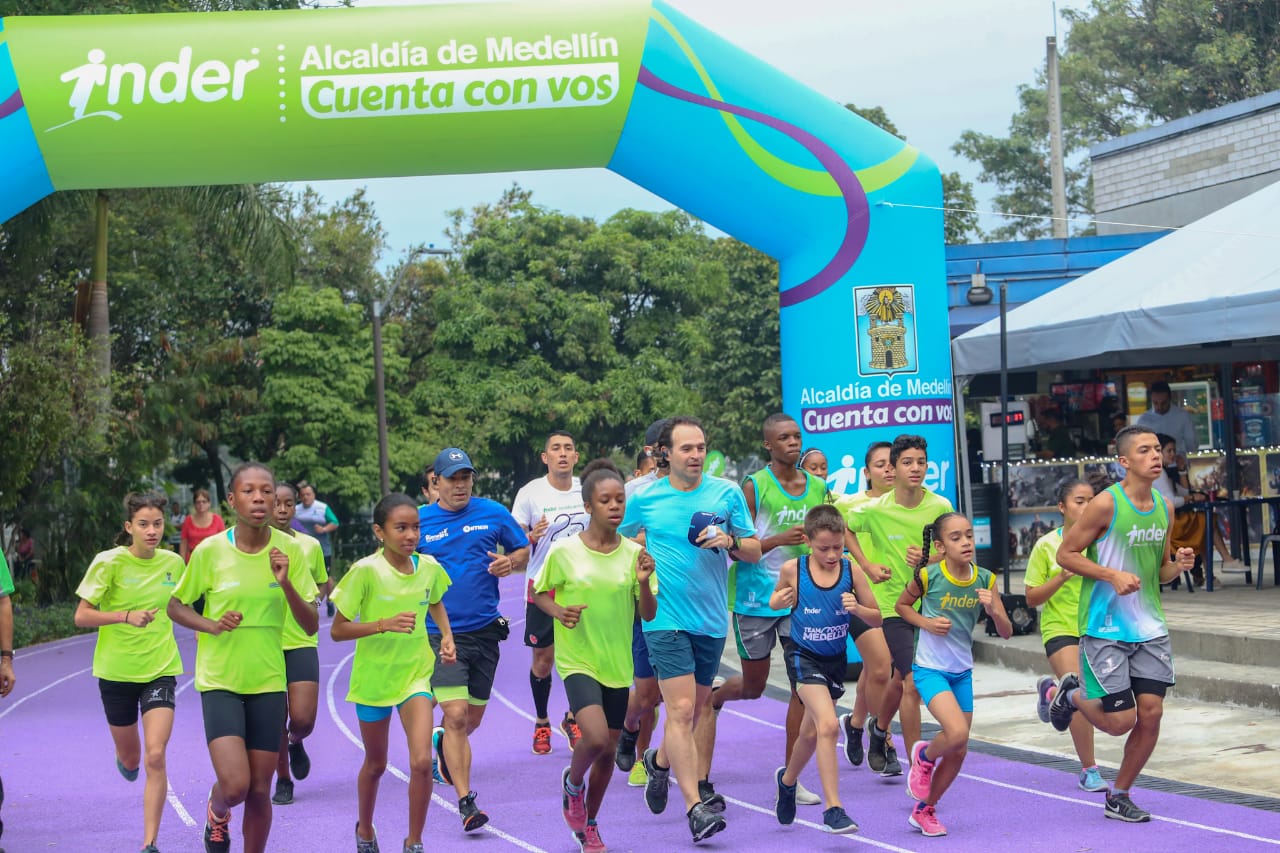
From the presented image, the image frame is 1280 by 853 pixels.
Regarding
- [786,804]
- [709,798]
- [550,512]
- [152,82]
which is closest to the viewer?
[709,798]

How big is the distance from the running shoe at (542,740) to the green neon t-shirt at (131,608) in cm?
320

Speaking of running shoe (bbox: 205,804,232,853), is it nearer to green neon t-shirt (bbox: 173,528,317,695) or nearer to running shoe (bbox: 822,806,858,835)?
green neon t-shirt (bbox: 173,528,317,695)

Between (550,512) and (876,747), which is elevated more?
(550,512)

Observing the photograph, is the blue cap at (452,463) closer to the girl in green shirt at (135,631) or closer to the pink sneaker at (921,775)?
the girl in green shirt at (135,631)

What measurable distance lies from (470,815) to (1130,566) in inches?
138

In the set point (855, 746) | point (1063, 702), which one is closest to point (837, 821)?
point (1063, 702)

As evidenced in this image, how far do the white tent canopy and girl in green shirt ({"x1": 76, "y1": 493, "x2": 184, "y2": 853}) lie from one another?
784cm

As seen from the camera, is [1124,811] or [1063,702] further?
[1063,702]

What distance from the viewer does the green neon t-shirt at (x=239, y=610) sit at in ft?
22.3

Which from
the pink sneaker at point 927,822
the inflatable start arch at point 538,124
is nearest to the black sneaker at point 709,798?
the pink sneaker at point 927,822

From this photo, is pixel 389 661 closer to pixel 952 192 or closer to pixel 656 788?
pixel 656 788

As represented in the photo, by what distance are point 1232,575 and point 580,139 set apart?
842cm

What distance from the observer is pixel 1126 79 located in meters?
53.5

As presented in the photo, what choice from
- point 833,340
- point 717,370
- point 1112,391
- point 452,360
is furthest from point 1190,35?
point 833,340
